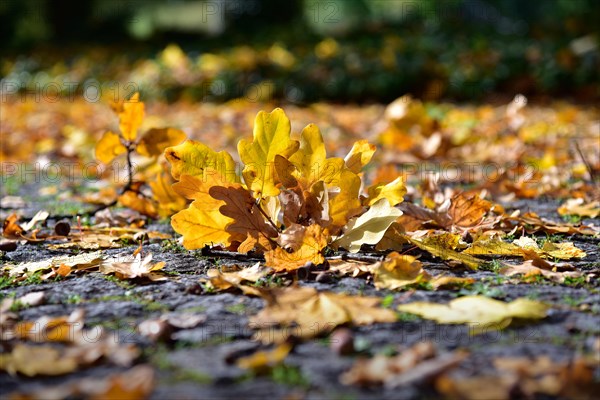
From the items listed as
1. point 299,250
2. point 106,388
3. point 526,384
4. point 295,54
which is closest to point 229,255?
point 299,250

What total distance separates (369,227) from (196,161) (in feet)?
1.49

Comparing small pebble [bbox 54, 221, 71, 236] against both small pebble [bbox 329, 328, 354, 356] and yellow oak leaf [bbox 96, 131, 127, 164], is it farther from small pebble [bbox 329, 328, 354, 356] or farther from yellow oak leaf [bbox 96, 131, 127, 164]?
small pebble [bbox 329, 328, 354, 356]

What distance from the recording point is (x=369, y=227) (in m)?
1.69

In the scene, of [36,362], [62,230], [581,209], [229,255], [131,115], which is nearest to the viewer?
[36,362]

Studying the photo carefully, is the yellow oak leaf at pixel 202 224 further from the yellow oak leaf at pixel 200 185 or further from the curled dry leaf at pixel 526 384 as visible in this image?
the curled dry leaf at pixel 526 384

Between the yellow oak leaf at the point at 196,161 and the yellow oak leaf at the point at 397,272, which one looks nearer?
the yellow oak leaf at the point at 397,272

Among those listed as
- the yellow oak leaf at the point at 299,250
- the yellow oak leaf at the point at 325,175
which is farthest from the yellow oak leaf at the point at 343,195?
the yellow oak leaf at the point at 299,250

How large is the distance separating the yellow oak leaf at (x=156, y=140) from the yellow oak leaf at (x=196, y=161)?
0.57 metres

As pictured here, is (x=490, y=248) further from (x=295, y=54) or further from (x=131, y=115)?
(x=295, y=54)

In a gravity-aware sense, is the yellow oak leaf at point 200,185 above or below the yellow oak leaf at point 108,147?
below

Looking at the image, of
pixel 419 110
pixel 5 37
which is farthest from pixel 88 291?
pixel 5 37

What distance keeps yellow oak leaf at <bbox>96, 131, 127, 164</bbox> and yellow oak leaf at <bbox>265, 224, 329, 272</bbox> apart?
87 centimetres

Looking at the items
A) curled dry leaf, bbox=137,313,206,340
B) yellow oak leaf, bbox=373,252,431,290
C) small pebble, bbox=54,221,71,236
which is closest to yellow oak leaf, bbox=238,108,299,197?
yellow oak leaf, bbox=373,252,431,290

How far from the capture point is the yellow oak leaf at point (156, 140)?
225cm
